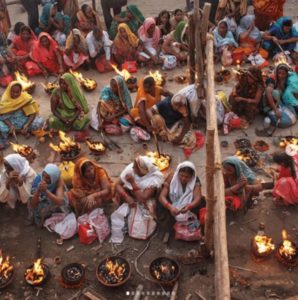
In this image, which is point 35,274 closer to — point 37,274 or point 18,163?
point 37,274

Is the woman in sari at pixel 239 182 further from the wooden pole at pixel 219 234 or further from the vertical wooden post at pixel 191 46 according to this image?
the vertical wooden post at pixel 191 46

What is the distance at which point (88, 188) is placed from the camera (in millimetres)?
6320

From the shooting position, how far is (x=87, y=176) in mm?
6164

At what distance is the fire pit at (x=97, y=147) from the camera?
7617 millimetres

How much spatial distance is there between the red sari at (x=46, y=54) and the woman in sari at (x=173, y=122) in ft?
10.9

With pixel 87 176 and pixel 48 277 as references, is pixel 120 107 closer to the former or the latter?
pixel 87 176

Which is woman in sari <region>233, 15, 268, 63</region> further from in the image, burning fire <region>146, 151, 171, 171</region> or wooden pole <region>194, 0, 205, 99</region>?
burning fire <region>146, 151, 171, 171</region>

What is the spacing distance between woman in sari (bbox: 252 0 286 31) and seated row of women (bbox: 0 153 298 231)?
5604mm

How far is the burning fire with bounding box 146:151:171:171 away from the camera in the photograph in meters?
7.16

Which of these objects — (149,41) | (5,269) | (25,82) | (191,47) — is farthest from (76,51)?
(5,269)

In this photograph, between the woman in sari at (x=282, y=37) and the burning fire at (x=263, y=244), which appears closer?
the burning fire at (x=263, y=244)

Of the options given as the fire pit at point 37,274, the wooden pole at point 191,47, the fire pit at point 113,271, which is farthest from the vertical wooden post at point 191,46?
the fire pit at point 37,274

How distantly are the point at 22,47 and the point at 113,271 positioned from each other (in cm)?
670

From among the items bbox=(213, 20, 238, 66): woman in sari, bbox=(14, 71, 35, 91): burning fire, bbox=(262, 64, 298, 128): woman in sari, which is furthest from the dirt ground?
bbox=(213, 20, 238, 66): woman in sari
